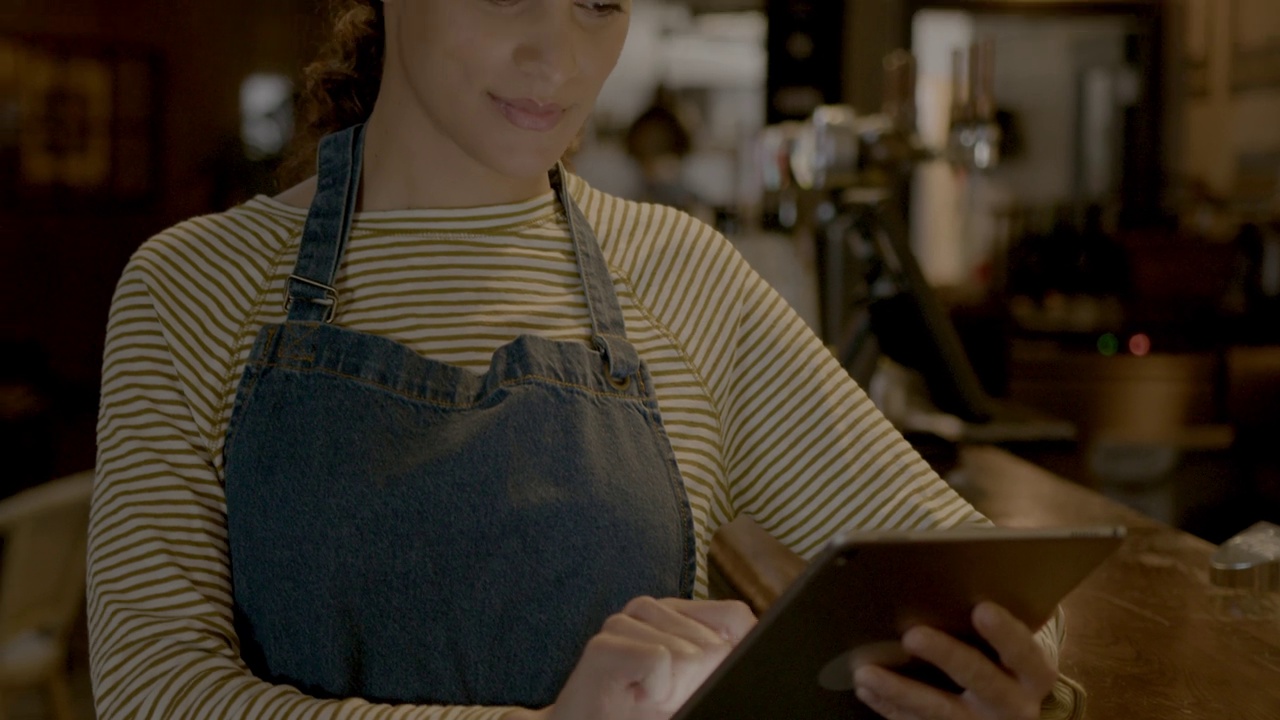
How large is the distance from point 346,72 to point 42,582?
1755 millimetres

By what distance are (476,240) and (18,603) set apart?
1.87m

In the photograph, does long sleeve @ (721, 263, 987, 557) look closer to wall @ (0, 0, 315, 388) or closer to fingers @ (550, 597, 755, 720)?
fingers @ (550, 597, 755, 720)

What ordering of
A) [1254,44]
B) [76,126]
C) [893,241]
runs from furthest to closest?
1. [1254,44]
2. [76,126]
3. [893,241]

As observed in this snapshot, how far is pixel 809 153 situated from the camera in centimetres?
247

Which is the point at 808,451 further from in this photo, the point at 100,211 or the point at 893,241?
the point at 100,211

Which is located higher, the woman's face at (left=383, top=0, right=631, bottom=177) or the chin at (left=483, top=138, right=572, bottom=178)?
the woman's face at (left=383, top=0, right=631, bottom=177)

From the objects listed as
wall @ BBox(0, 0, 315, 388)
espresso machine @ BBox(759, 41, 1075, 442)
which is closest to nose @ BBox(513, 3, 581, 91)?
espresso machine @ BBox(759, 41, 1075, 442)

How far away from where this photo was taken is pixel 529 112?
947 mm

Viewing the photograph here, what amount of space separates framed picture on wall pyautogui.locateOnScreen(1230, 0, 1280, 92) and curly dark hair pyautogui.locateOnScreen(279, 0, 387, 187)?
441cm

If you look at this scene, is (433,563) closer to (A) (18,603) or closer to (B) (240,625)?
(B) (240,625)

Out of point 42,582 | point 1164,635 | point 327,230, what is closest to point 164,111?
point 42,582

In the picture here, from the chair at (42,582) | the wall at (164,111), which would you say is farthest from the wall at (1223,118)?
the chair at (42,582)

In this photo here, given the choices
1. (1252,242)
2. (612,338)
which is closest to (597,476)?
(612,338)

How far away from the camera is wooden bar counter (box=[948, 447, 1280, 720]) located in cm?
101
